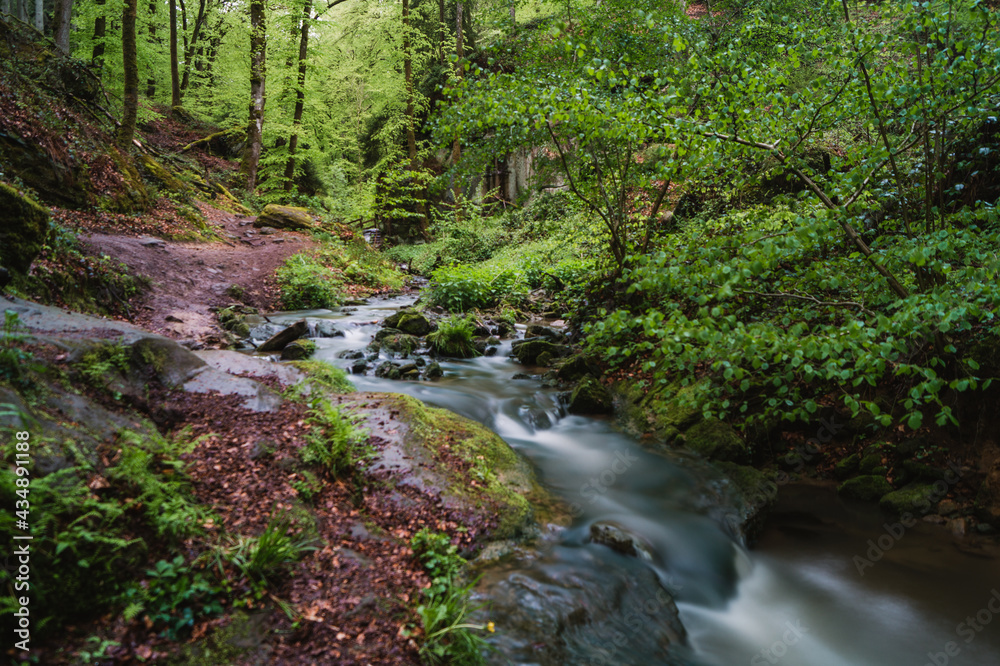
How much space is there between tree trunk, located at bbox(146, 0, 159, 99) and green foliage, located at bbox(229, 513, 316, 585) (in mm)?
27696


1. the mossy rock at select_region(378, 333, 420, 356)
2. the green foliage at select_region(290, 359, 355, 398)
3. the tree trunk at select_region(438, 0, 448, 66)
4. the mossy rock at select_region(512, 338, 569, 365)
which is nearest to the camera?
the green foliage at select_region(290, 359, 355, 398)

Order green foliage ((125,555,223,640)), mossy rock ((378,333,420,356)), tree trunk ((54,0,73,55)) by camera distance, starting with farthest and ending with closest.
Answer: tree trunk ((54,0,73,55)) → mossy rock ((378,333,420,356)) → green foliage ((125,555,223,640))

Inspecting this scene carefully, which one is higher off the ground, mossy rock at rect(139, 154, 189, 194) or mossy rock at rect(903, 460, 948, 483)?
mossy rock at rect(139, 154, 189, 194)

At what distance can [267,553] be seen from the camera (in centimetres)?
282

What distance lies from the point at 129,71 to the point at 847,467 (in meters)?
16.2

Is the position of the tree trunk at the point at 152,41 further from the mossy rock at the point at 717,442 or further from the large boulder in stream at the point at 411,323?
the mossy rock at the point at 717,442

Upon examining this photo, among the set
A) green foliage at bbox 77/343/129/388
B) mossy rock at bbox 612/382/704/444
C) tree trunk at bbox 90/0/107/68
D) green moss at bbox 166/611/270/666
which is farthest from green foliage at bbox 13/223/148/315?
tree trunk at bbox 90/0/107/68

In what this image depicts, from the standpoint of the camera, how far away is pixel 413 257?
770 inches

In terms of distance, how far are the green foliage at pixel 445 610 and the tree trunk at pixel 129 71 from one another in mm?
13728

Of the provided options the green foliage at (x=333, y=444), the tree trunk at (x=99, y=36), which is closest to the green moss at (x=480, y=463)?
the green foliage at (x=333, y=444)

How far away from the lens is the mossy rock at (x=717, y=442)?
602cm

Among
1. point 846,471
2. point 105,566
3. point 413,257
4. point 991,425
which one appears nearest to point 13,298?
point 105,566

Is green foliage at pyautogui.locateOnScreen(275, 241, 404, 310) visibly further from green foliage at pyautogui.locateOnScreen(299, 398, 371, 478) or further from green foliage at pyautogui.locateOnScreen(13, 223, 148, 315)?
green foliage at pyautogui.locateOnScreen(299, 398, 371, 478)

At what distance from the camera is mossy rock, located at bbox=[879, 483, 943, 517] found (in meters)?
5.10
